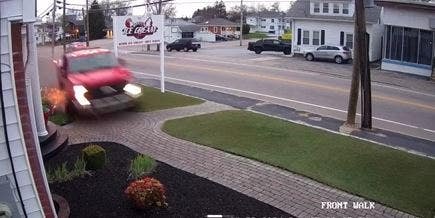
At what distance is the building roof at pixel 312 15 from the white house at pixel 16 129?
37228 mm

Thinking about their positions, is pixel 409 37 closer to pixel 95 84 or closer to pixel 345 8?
pixel 345 8

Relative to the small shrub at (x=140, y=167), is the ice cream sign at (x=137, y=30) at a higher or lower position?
higher

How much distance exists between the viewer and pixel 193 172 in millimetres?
9820

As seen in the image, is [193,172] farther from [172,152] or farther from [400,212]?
[400,212]

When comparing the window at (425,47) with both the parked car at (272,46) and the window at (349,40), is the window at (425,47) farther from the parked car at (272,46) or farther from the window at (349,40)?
the parked car at (272,46)

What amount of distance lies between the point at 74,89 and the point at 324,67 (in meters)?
22.9

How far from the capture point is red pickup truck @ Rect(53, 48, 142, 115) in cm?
1349

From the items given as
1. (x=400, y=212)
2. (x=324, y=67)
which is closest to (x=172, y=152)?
(x=400, y=212)

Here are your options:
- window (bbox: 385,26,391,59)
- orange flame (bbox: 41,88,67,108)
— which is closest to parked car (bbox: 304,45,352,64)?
window (bbox: 385,26,391,59)

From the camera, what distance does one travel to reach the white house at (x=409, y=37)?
3077 centimetres

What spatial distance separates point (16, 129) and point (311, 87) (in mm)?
19063

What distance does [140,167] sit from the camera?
30.6 ft

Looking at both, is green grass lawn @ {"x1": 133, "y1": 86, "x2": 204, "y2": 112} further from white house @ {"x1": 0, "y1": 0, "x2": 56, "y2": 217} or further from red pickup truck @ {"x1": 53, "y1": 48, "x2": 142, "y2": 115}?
white house @ {"x1": 0, "y1": 0, "x2": 56, "y2": 217}

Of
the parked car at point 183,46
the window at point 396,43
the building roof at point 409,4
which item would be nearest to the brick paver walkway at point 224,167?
the building roof at point 409,4
